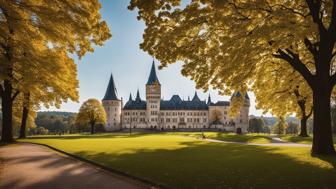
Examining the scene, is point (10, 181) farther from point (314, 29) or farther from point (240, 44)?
point (314, 29)

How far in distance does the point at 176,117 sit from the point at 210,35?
130m

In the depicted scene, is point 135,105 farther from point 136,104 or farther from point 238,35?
point 238,35

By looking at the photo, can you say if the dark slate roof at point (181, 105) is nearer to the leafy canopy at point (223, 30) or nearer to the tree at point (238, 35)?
the tree at point (238, 35)

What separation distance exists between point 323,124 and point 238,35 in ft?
26.8

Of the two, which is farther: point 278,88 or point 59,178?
point 278,88

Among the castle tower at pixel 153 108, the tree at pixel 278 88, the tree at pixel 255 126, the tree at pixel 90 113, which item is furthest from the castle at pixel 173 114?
the tree at pixel 278 88

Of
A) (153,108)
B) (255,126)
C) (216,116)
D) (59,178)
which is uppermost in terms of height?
(153,108)

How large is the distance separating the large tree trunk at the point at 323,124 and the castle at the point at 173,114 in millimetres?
116770

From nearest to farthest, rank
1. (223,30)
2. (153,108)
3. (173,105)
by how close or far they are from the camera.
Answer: (223,30), (153,108), (173,105)

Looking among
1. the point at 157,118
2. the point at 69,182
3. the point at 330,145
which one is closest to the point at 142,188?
the point at 69,182

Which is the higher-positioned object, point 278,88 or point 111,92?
point 111,92

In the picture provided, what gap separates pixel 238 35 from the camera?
13523 mm

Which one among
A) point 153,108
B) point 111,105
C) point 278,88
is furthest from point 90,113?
point 153,108

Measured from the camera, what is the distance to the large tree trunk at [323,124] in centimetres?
1686
